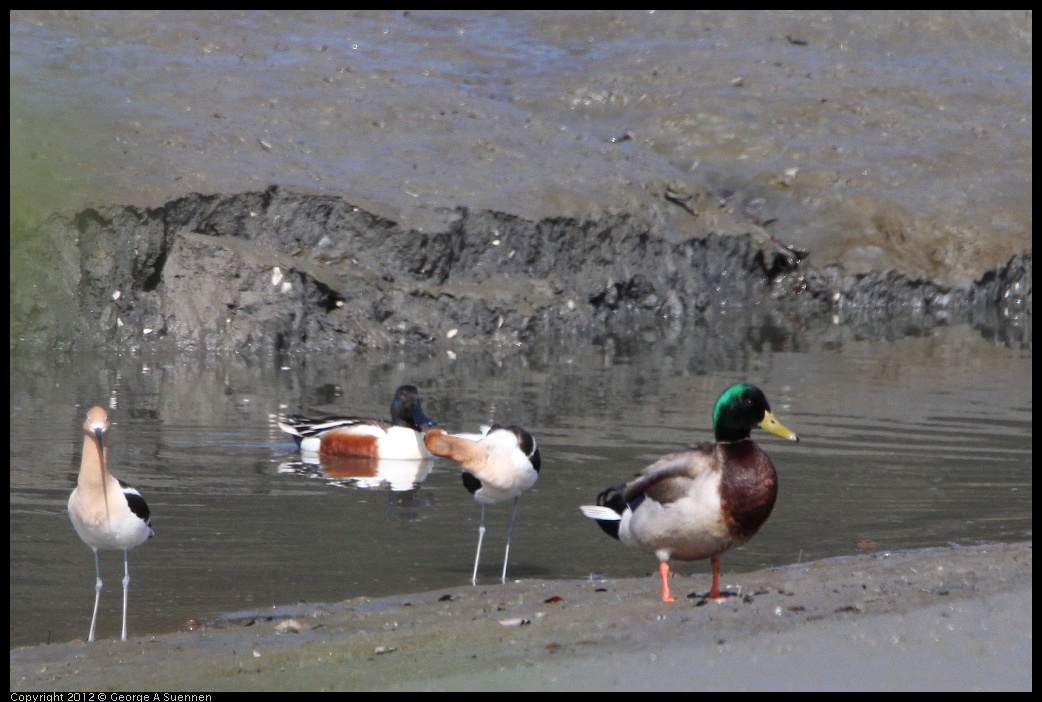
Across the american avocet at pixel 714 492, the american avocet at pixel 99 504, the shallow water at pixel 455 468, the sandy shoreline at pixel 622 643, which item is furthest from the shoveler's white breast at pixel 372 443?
the american avocet at pixel 714 492

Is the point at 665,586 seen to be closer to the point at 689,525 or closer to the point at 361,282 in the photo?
the point at 689,525

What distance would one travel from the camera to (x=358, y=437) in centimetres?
1085

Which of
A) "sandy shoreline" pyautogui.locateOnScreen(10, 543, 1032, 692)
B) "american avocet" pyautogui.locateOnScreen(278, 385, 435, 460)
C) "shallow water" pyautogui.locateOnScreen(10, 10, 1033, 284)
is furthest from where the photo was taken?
"shallow water" pyautogui.locateOnScreen(10, 10, 1033, 284)

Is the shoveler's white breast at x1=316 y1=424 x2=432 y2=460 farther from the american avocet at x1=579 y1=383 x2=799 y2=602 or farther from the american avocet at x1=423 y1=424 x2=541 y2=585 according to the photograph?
the american avocet at x1=579 y1=383 x2=799 y2=602

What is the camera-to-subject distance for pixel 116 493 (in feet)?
20.9

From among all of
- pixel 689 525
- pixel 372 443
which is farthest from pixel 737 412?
pixel 372 443

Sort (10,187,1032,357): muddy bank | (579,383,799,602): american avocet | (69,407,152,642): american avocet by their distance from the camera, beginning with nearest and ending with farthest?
(579,383,799,602): american avocet, (69,407,152,642): american avocet, (10,187,1032,357): muddy bank

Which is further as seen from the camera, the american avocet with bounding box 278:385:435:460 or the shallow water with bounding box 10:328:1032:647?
the american avocet with bounding box 278:385:435:460

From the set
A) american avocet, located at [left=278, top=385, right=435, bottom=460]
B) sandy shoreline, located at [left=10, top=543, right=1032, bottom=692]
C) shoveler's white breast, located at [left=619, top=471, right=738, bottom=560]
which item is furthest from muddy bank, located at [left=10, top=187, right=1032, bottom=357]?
shoveler's white breast, located at [left=619, top=471, right=738, bottom=560]

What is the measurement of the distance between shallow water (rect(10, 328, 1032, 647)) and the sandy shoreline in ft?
2.07

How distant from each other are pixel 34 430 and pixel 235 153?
6716 mm

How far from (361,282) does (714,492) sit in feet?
34.1

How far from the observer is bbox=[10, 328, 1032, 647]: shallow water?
726 cm

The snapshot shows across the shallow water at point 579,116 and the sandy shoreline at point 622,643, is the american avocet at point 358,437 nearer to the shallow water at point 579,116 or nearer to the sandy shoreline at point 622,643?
the sandy shoreline at point 622,643
